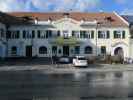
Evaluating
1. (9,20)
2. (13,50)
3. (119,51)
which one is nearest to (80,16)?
(119,51)

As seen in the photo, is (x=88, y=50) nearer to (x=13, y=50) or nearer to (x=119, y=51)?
(x=119, y=51)

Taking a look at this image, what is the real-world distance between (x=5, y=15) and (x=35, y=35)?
821 centimetres

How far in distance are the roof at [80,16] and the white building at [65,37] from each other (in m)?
0.43

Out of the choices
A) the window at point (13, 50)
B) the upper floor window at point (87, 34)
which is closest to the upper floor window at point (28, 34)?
the window at point (13, 50)

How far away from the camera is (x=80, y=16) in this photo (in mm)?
93500

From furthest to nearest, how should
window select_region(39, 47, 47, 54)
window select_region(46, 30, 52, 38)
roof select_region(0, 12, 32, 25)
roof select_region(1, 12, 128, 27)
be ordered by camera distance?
roof select_region(1, 12, 128, 27) < roof select_region(0, 12, 32, 25) < window select_region(46, 30, 52, 38) < window select_region(39, 47, 47, 54)

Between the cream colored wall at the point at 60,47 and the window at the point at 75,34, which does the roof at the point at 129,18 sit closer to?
the cream colored wall at the point at 60,47

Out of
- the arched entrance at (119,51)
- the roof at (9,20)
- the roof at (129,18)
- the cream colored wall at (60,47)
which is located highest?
the roof at (129,18)

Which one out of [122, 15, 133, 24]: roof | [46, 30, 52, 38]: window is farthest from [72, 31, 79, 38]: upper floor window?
[122, 15, 133, 24]: roof

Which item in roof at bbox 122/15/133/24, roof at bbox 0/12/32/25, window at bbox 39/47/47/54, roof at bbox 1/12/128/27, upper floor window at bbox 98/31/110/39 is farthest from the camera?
roof at bbox 122/15/133/24

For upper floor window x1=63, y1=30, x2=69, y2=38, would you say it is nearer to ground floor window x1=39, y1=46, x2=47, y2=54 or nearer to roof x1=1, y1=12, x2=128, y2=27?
roof x1=1, y1=12, x2=128, y2=27

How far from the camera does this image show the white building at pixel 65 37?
89875 millimetres

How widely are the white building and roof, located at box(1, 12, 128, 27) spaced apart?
429mm

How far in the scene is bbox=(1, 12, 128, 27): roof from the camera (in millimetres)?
91188
